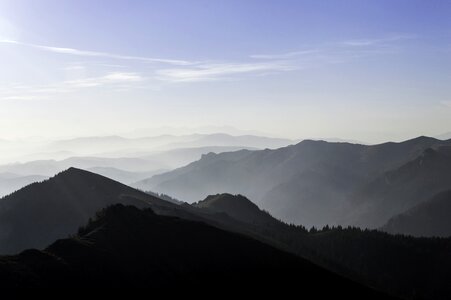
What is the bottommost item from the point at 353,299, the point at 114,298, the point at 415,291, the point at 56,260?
the point at 415,291

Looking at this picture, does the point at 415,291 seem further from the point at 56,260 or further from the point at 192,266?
the point at 56,260

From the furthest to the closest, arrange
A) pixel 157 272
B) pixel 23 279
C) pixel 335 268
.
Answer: pixel 335 268 < pixel 157 272 < pixel 23 279

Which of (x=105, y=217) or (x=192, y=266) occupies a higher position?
(x=105, y=217)

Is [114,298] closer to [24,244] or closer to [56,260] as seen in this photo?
[56,260]

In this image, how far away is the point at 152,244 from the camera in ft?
301

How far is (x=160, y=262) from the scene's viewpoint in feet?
279

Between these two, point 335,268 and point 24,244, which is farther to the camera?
point 24,244

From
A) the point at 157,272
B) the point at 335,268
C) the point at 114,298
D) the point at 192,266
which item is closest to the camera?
the point at 114,298

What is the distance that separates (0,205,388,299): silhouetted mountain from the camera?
70.2 meters

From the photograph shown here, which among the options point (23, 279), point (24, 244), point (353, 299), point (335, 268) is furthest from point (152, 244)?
point (24, 244)

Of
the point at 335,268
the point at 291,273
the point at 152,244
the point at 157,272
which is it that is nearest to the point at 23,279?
the point at 157,272

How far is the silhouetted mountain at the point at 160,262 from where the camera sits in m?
70.2

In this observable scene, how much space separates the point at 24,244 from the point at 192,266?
13217 centimetres

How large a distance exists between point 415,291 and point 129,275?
460ft
